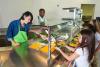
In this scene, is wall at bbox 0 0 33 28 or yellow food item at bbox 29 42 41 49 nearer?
yellow food item at bbox 29 42 41 49

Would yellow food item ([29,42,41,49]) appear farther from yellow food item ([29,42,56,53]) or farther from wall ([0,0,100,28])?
wall ([0,0,100,28])

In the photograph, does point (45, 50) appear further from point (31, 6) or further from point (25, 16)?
point (31, 6)

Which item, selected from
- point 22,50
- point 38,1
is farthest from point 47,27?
point 38,1

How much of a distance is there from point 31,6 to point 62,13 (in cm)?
101

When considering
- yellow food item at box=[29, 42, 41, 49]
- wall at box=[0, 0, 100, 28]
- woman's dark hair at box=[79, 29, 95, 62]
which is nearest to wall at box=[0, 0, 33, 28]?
wall at box=[0, 0, 100, 28]

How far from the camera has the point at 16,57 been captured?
7.46ft

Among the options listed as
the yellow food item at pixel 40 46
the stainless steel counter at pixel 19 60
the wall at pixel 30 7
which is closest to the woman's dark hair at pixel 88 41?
the yellow food item at pixel 40 46

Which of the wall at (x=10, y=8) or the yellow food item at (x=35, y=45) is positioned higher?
the wall at (x=10, y=8)

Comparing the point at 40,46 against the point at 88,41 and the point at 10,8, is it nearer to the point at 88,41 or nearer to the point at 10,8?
the point at 88,41

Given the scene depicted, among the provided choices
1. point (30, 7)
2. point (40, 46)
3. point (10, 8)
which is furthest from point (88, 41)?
point (30, 7)

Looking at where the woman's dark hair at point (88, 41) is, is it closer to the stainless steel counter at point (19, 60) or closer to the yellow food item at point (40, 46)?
the yellow food item at point (40, 46)

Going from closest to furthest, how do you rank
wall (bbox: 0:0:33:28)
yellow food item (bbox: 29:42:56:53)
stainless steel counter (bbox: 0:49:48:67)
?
stainless steel counter (bbox: 0:49:48:67) → yellow food item (bbox: 29:42:56:53) → wall (bbox: 0:0:33:28)

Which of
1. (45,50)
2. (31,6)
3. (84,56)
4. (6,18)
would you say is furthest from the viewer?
(31,6)

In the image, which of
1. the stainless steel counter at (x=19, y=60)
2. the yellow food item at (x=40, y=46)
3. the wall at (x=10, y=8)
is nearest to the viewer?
the stainless steel counter at (x=19, y=60)
